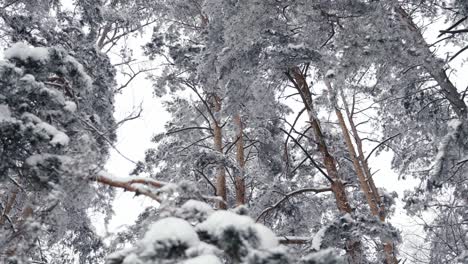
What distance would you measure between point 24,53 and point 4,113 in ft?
2.50

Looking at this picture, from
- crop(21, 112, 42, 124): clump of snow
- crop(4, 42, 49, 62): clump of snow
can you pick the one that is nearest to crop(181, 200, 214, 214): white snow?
crop(21, 112, 42, 124): clump of snow

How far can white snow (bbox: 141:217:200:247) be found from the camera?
1.96 meters

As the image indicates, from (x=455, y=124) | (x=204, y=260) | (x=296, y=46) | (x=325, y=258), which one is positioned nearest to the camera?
(x=204, y=260)

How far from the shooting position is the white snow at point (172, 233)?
6.45 ft

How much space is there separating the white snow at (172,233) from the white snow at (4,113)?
2.01 meters

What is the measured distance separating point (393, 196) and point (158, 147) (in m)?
6.76

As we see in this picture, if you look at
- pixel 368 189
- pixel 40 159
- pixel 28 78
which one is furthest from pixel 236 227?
pixel 368 189

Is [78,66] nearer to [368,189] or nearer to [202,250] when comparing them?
[202,250]

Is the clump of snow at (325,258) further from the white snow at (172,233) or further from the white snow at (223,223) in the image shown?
the white snow at (172,233)

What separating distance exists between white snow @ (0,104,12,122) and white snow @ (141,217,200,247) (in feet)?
6.59

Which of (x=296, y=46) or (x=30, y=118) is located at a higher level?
(x=296, y=46)

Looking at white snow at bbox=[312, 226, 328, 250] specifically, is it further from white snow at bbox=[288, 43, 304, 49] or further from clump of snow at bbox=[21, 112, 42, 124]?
clump of snow at bbox=[21, 112, 42, 124]

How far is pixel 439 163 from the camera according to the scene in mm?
4707

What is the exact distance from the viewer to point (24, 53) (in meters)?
3.69
